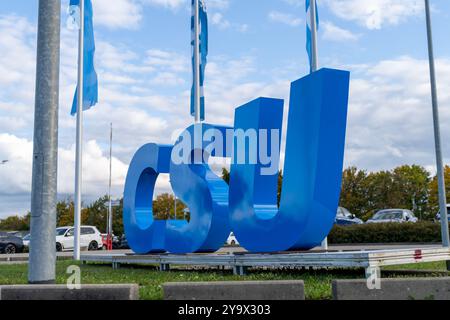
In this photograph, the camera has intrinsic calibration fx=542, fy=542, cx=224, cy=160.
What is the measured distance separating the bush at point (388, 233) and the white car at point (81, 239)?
46.2 feet

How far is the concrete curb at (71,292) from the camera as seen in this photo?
6613 millimetres

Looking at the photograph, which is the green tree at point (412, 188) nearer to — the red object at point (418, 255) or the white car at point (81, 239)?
the white car at point (81, 239)

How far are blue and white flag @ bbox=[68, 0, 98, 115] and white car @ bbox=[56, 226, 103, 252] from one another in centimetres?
1298

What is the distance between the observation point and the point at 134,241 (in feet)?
52.7

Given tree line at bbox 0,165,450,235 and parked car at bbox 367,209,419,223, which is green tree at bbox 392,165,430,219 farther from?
parked car at bbox 367,209,419,223

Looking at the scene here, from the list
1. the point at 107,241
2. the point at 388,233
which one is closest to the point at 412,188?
the point at 388,233

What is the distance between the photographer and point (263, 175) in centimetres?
1156

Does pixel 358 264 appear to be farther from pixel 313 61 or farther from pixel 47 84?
pixel 313 61

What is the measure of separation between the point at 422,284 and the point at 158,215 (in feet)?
250

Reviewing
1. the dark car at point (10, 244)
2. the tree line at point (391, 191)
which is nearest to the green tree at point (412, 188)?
the tree line at point (391, 191)

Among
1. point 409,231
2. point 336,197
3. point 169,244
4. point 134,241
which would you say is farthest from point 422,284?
point 409,231

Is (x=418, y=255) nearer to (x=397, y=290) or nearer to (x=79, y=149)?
(x=397, y=290)

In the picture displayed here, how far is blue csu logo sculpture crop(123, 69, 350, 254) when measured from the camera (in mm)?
10133

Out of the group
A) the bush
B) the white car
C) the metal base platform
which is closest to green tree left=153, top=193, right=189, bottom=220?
the white car
